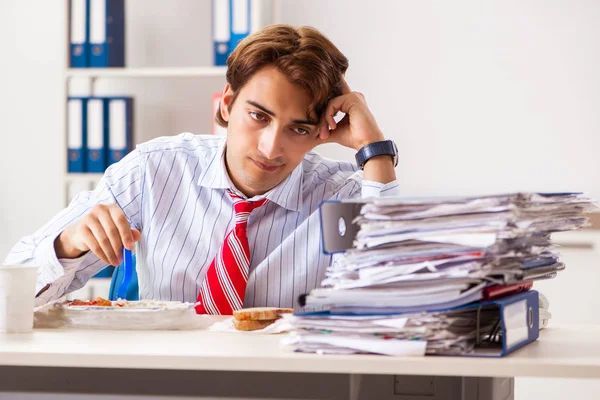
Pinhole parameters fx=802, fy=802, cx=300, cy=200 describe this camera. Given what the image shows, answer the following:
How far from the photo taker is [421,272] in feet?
3.41

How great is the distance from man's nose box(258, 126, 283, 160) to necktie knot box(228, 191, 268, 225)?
117mm

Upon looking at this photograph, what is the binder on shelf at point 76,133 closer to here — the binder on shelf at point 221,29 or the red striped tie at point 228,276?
the binder on shelf at point 221,29

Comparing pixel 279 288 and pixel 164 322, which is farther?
pixel 279 288

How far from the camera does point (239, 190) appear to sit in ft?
6.19

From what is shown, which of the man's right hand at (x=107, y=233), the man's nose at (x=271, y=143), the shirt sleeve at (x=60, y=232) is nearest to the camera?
the man's right hand at (x=107, y=233)

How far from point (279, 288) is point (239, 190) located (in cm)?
26

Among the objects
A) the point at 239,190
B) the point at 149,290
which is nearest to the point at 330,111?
the point at 239,190

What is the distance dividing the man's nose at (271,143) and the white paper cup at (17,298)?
0.63 metres

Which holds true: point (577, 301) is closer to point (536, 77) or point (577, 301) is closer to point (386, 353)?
point (536, 77)

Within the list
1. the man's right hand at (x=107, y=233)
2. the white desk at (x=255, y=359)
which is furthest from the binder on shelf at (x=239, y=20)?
the white desk at (x=255, y=359)

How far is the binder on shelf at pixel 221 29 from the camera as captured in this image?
3.12 m

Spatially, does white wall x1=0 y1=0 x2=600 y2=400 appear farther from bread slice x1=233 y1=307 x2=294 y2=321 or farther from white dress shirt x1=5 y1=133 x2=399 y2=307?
bread slice x1=233 y1=307 x2=294 y2=321

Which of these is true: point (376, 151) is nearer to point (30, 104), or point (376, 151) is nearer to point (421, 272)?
point (421, 272)

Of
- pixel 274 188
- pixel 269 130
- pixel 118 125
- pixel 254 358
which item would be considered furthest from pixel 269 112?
pixel 118 125
